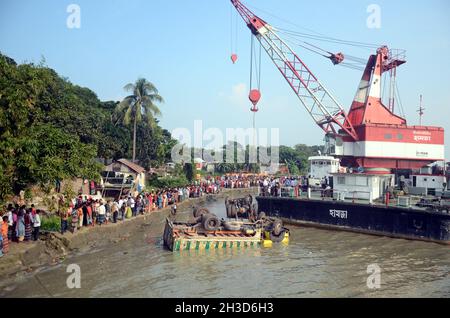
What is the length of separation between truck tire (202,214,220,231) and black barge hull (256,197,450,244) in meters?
8.43

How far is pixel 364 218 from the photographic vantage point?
23.6 m

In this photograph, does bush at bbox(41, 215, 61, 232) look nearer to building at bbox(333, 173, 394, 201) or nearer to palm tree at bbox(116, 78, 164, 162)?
building at bbox(333, 173, 394, 201)

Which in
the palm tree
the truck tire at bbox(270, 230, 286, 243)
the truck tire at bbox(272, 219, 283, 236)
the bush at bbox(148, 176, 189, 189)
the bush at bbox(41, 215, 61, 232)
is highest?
the palm tree

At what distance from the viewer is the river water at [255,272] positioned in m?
13.8

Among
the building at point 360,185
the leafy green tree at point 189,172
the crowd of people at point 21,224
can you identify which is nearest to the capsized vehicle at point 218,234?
the crowd of people at point 21,224

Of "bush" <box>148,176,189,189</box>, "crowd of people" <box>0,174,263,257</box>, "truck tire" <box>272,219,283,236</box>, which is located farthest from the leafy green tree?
"truck tire" <box>272,219,283,236</box>

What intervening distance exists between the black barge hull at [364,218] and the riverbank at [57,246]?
31.3 feet

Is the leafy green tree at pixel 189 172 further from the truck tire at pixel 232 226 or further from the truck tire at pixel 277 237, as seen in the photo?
the truck tire at pixel 277 237

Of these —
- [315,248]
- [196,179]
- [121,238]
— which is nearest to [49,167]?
[121,238]

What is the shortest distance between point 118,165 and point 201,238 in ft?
59.5

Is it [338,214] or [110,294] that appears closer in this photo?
[110,294]

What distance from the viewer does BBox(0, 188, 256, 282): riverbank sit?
14727 millimetres
